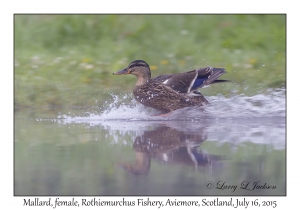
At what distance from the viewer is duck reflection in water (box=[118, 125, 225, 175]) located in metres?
4.06

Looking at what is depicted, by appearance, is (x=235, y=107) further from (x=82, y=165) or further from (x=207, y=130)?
(x=82, y=165)

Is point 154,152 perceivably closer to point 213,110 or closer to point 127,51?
point 213,110

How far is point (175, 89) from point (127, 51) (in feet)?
7.57

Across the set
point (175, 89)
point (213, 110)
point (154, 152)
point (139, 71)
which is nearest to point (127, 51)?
point (139, 71)

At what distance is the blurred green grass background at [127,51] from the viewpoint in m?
7.27

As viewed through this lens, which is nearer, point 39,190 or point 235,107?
point 39,190

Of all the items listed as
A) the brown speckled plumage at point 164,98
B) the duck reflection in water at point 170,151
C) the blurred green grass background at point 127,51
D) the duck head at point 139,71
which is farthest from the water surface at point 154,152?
the blurred green grass background at point 127,51

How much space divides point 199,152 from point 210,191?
0.63 m

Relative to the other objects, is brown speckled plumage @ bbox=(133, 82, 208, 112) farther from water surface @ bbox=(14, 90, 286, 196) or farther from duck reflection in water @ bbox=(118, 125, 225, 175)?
duck reflection in water @ bbox=(118, 125, 225, 175)

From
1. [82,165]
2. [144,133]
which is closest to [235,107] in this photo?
[144,133]

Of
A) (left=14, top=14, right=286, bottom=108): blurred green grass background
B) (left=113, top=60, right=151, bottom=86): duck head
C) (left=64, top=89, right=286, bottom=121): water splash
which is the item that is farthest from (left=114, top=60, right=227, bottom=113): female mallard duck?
(left=14, top=14, right=286, bottom=108): blurred green grass background

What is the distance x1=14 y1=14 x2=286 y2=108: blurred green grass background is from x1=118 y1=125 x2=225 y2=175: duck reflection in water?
2.10m

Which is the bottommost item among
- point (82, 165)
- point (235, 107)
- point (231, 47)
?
point (82, 165)

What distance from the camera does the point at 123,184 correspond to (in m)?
3.75
